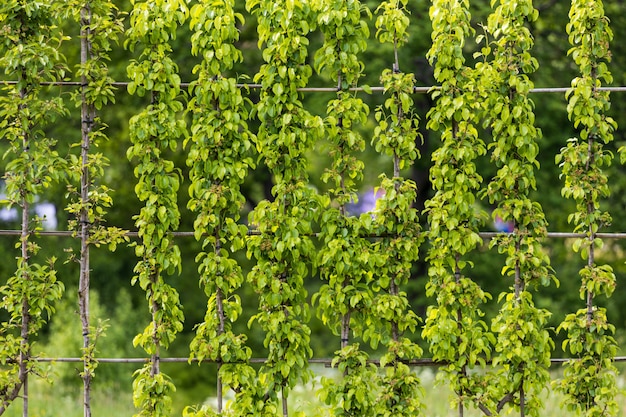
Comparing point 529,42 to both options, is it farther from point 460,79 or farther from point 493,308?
point 493,308

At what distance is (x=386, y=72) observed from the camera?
4.93 m

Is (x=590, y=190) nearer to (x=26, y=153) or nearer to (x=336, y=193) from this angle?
(x=336, y=193)

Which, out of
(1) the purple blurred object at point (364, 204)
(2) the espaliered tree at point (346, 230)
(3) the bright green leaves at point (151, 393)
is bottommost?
(3) the bright green leaves at point (151, 393)

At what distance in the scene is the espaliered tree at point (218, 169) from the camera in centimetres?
486

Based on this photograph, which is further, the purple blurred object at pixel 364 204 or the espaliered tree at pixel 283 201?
the purple blurred object at pixel 364 204

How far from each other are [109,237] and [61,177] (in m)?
0.44

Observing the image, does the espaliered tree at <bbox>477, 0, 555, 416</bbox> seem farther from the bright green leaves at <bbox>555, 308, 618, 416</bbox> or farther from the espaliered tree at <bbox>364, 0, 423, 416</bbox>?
the espaliered tree at <bbox>364, 0, 423, 416</bbox>

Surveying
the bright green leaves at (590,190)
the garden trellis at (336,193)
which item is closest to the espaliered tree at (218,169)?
the garden trellis at (336,193)

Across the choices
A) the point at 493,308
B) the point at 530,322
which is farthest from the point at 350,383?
the point at 493,308

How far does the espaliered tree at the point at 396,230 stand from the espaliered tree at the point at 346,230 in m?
0.08

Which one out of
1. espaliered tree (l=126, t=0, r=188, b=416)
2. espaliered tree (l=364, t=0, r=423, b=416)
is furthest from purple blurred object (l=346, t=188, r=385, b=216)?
espaliered tree (l=126, t=0, r=188, b=416)

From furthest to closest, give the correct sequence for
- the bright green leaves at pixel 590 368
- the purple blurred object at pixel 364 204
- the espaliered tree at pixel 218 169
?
the purple blurred object at pixel 364 204
the bright green leaves at pixel 590 368
the espaliered tree at pixel 218 169

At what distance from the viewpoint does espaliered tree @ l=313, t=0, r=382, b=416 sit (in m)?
4.89

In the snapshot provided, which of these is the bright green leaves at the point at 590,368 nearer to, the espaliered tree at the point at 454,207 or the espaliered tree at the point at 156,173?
the espaliered tree at the point at 454,207
